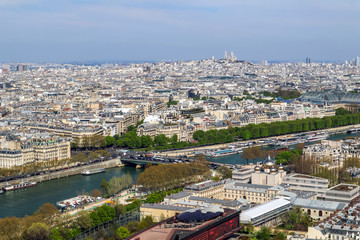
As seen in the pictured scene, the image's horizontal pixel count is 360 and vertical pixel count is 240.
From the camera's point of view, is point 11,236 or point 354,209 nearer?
point 11,236

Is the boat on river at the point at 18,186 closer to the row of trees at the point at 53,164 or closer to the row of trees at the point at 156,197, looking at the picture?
the row of trees at the point at 53,164

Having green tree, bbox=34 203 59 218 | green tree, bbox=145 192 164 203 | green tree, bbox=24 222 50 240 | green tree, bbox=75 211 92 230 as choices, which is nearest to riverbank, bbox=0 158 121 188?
green tree, bbox=34 203 59 218

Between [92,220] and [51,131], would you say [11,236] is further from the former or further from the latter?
[51,131]

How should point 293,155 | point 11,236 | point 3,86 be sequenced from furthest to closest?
point 3,86 → point 293,155 → point 11,236

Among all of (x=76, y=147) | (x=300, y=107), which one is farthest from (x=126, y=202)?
(x=300, y=107)

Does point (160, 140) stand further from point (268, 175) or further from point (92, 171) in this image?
point (268, 175)

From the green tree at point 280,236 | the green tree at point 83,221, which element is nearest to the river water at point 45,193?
the green tree at point 83,221

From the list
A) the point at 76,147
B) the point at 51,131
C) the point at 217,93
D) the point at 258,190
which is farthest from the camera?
the point at 217,93
